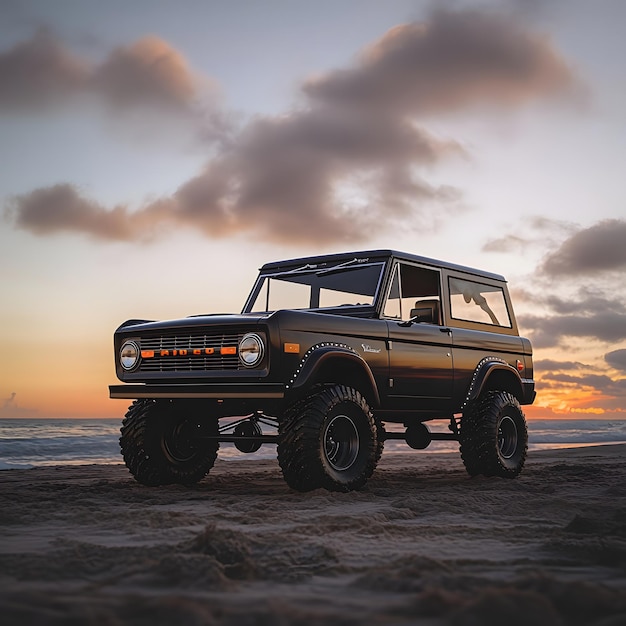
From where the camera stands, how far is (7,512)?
586 cm

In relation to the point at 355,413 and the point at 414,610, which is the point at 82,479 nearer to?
the point at 355,413

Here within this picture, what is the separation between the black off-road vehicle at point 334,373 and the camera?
23.4 feet

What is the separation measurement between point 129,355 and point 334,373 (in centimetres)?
200

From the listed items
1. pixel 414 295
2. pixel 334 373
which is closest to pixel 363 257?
pixel 414 295

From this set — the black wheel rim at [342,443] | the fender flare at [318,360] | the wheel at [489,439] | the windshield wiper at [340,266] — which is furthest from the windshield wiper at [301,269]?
the wheel at [489,439]

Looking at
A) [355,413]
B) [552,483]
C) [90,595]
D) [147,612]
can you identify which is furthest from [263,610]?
[552,483]

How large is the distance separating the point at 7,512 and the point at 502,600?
402cm

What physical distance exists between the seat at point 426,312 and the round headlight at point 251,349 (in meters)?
2.11

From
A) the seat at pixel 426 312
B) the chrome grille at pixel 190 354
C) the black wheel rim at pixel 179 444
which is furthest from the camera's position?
the seat at pixel 426 312

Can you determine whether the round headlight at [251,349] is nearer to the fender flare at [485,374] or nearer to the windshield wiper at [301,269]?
the windshield wiper at [301,269]

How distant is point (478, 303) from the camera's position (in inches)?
391

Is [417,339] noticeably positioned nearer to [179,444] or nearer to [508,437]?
[508,437]

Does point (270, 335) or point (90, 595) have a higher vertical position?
point (270, 335)

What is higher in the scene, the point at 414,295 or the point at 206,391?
the point at 414,295
